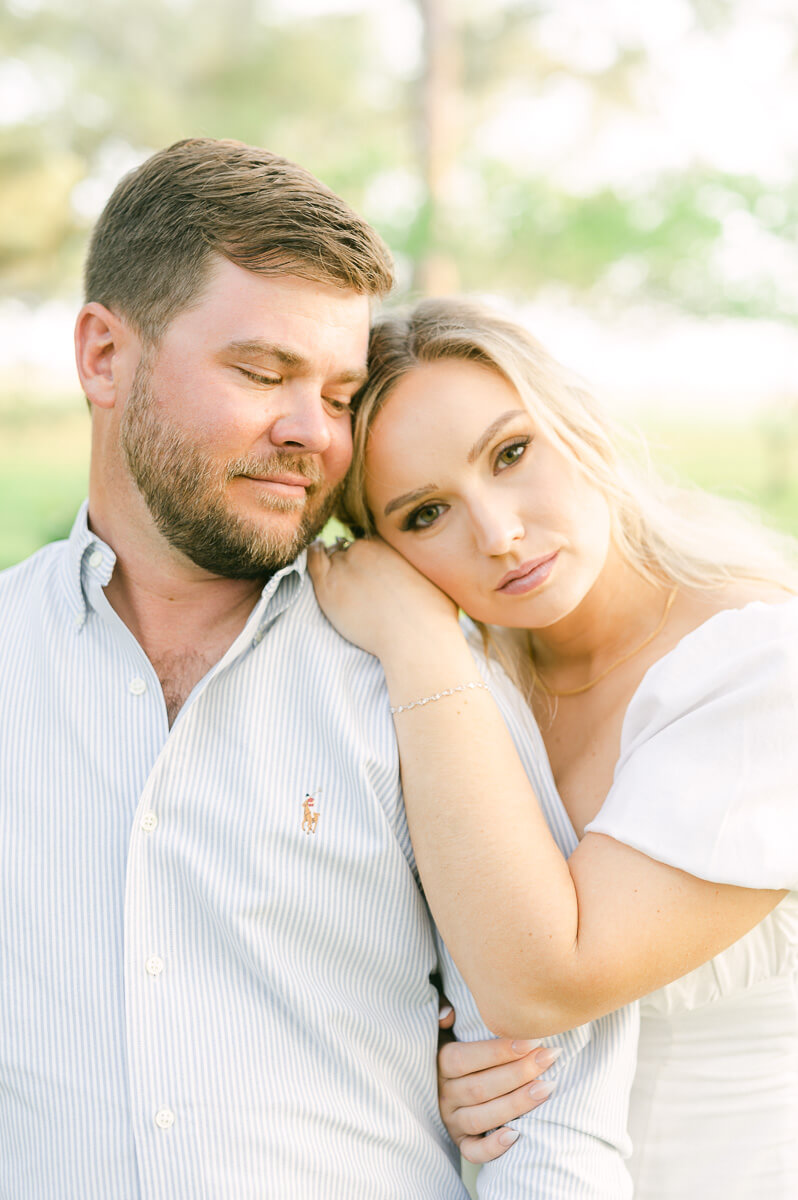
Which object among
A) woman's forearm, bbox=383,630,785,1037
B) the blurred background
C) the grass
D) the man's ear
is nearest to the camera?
woman's forearm, bbox=383,630,785,1037

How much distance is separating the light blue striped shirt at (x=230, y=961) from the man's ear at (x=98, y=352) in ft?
1.63

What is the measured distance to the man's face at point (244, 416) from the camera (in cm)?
182

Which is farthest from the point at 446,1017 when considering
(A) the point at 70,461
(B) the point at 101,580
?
(A) the point at 70,461

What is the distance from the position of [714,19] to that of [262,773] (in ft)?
30.8

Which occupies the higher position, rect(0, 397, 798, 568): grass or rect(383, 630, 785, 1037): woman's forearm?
rect(383, 630, 785, 1037): woman's forearm

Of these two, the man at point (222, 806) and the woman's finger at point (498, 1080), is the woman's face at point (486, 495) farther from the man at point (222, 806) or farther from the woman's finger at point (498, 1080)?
the woman's finger at point (498, 1080)

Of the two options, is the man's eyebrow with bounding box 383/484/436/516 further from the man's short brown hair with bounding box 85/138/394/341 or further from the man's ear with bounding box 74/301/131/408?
the man's ear with bounding box 74/301/131/408

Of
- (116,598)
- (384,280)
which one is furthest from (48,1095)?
(384,280)

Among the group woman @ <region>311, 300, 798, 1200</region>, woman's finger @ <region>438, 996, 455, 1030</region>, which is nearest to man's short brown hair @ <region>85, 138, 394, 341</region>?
woman @ <region>311, 300, 798, 1200</region>

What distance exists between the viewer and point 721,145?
870cm

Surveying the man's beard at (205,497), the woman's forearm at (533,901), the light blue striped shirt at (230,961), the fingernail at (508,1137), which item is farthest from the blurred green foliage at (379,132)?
the fingernail at (508,1137)

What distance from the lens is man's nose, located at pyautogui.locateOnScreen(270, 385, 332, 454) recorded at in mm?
1848

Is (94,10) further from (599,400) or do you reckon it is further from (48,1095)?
(48,1095)

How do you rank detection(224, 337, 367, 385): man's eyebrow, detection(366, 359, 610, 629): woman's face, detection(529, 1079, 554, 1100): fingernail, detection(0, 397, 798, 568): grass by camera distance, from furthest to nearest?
detection(0, 397, 798, 568): grass
detection(366, 359, 610, 629): woman's face
detection(224, 337, 367, 385): man's eyebrow
detection(529, 1079, 554, 1100): fingernail
